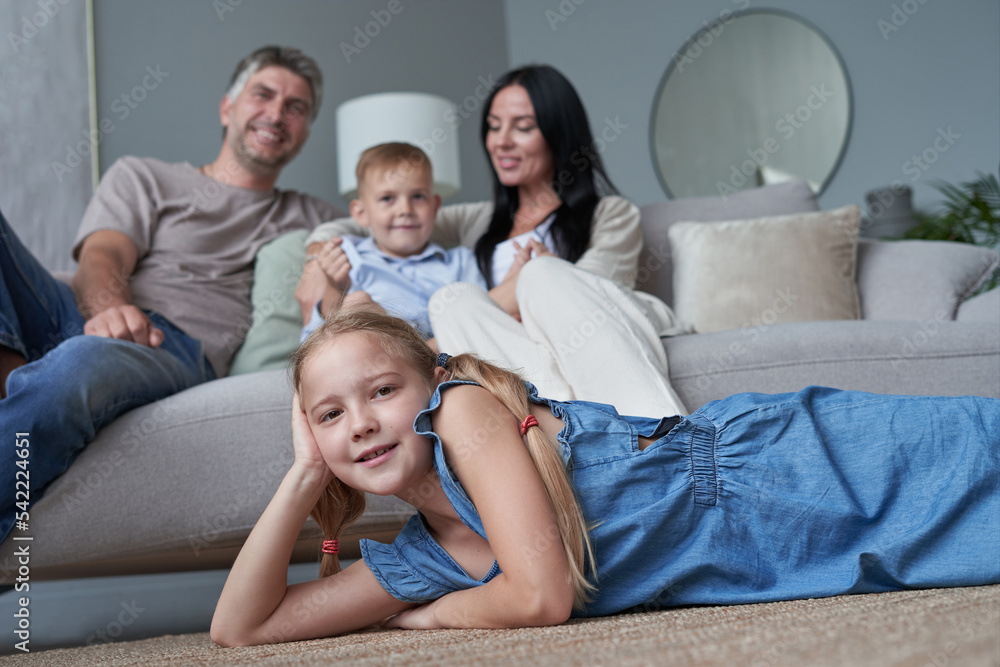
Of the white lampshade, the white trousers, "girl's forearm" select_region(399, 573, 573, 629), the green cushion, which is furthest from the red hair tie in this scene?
the white lampshade

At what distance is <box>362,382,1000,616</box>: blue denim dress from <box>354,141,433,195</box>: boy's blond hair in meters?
1.01

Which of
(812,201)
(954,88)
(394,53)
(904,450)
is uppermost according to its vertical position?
(394,53)

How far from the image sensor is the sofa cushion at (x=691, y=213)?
1988 millimetres

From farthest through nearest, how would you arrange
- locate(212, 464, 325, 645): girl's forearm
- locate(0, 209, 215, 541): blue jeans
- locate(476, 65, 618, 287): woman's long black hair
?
locate(476, 65, 618, 287): woman's long black hair
locate(0, 209, 215, 541): blue jeans
locate(212, 464, 325, 645): girl's forearm

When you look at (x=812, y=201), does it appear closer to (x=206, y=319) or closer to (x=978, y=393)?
(x=978, y=393)

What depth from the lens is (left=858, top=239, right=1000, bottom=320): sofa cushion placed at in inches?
64.9

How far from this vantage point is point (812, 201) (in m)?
2.08

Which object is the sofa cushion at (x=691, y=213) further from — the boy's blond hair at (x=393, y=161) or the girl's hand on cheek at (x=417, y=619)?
the girl's hand on cheek at (x=417, y=619)

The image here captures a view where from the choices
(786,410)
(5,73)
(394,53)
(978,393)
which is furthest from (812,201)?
(5,73)

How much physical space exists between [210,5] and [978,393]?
2.77m

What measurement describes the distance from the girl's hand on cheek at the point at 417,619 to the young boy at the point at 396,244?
81 centimetres

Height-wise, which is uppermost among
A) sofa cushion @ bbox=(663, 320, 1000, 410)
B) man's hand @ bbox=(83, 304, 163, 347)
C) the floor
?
man's hand @ bbox=(83, 304, 163, 347)

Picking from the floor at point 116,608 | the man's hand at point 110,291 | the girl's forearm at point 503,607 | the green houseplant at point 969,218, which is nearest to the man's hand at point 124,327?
the man's hand at point 110,291

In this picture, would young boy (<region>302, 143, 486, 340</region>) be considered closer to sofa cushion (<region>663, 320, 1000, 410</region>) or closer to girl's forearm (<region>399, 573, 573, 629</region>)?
sofa cushion (<region>663, 320, 1000, 410</region>)
